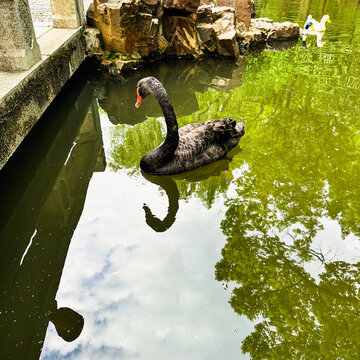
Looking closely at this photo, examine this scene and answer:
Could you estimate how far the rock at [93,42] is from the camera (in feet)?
27.6

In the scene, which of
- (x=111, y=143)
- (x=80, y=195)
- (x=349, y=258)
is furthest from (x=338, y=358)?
(x=111, y=143)

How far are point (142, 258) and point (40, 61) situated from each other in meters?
4.02

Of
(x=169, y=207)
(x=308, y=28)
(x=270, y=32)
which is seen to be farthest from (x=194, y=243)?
(x=308, y=28)

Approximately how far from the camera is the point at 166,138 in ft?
15.8

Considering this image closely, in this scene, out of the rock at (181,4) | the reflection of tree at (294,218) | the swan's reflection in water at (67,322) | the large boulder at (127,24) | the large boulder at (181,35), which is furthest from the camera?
the large boulder at (181,35)

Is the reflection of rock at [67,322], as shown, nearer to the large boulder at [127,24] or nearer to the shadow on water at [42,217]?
the shadow on water at [42,217]

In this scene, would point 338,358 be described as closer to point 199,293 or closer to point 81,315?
point 199,293

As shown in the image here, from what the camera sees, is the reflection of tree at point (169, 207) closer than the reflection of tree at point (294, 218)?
No

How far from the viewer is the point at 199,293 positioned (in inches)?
133

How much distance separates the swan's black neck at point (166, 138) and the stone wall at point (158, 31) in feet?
14.2

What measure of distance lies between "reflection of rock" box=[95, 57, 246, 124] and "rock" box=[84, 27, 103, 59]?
26.8 inches

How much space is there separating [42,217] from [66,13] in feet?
18.5

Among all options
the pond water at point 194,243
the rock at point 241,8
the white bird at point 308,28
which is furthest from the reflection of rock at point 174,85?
the white bird at point 308,28

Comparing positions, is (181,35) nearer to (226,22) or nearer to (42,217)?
(226,22)
